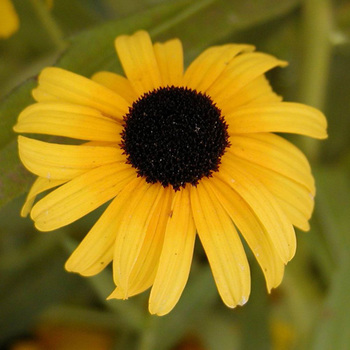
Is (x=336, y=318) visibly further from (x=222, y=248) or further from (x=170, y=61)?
(x=170, y=61)

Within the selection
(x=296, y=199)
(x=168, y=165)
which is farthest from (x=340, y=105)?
(x=168, y=165)

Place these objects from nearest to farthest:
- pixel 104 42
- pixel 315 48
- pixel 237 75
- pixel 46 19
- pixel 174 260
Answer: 1. pixel 174 260
2. pixel 237 75
3. pixel 104 42
4. pixel 46 19
5. pixel 315 48

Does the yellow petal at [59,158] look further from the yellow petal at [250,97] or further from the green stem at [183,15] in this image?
the green stem at [183,15]

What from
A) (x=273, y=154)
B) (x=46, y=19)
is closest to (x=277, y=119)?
(x=273, y=154)

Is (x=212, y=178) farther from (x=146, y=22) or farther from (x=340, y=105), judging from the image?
(x=340, y=105)

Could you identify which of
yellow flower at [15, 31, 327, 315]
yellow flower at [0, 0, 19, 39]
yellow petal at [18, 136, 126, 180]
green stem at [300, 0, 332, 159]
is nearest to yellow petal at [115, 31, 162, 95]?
yellow flower at [15, 31, 327, 315]
